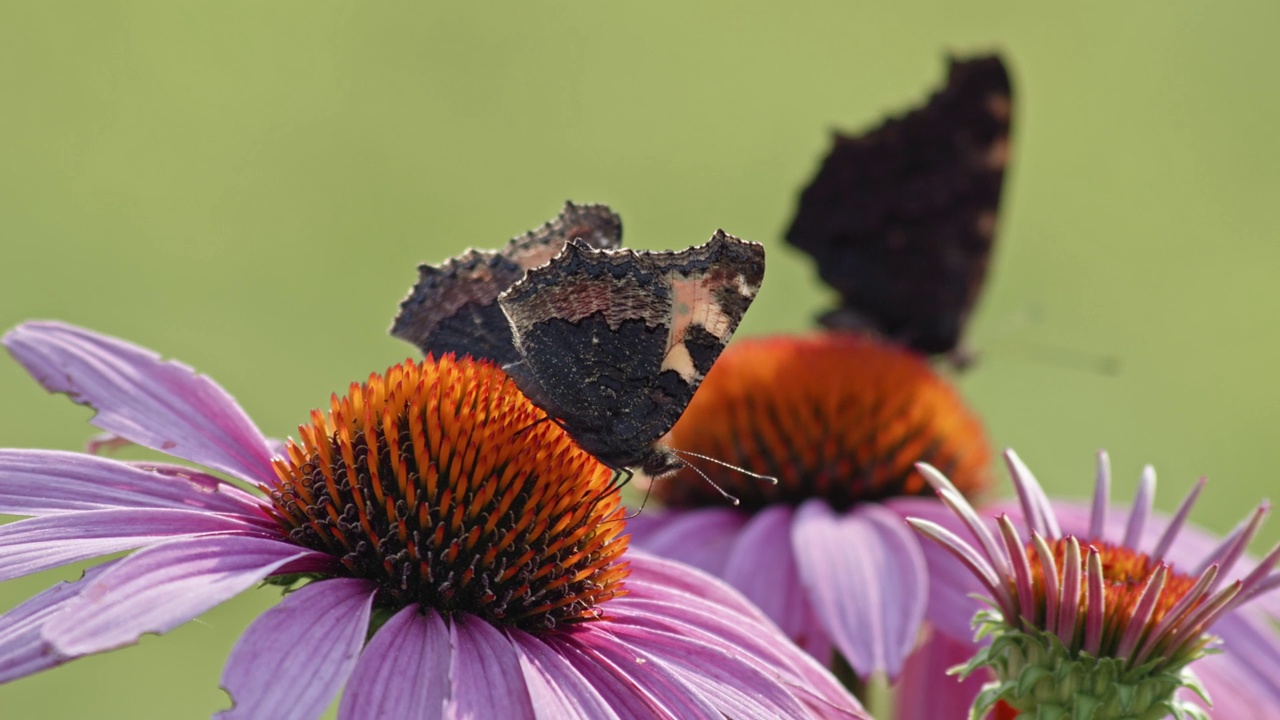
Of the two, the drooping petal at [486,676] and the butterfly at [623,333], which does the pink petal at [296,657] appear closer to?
the drooping petal at [486,676]

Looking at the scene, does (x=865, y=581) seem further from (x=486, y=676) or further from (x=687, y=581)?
(x=486, y=676)

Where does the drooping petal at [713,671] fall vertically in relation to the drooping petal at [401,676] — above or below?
below

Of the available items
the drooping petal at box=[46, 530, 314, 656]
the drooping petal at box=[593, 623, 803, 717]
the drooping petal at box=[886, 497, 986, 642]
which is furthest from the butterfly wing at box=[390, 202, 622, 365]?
the drooping petal at box=[886, 497, 986, 642]

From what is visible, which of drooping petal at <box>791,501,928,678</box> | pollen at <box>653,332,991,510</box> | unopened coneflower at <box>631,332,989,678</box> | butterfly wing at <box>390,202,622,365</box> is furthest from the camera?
pollen at <box>653,332,991,510</box>

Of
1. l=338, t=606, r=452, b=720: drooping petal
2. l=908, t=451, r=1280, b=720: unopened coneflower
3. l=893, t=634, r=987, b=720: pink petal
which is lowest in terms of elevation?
l=893, t=634, r=987, b=720: pink petal

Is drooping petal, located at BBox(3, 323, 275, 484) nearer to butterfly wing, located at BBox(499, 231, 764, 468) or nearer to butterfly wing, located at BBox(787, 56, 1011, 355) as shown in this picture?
butterfly wing, located at BBox(499, 231, 764, 468)

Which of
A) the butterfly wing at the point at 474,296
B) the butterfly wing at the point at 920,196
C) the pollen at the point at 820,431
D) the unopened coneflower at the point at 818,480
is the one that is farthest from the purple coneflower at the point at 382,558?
the butterfly wing at the point at 920,196

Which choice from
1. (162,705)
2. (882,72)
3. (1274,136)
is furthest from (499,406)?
(1274,136)
